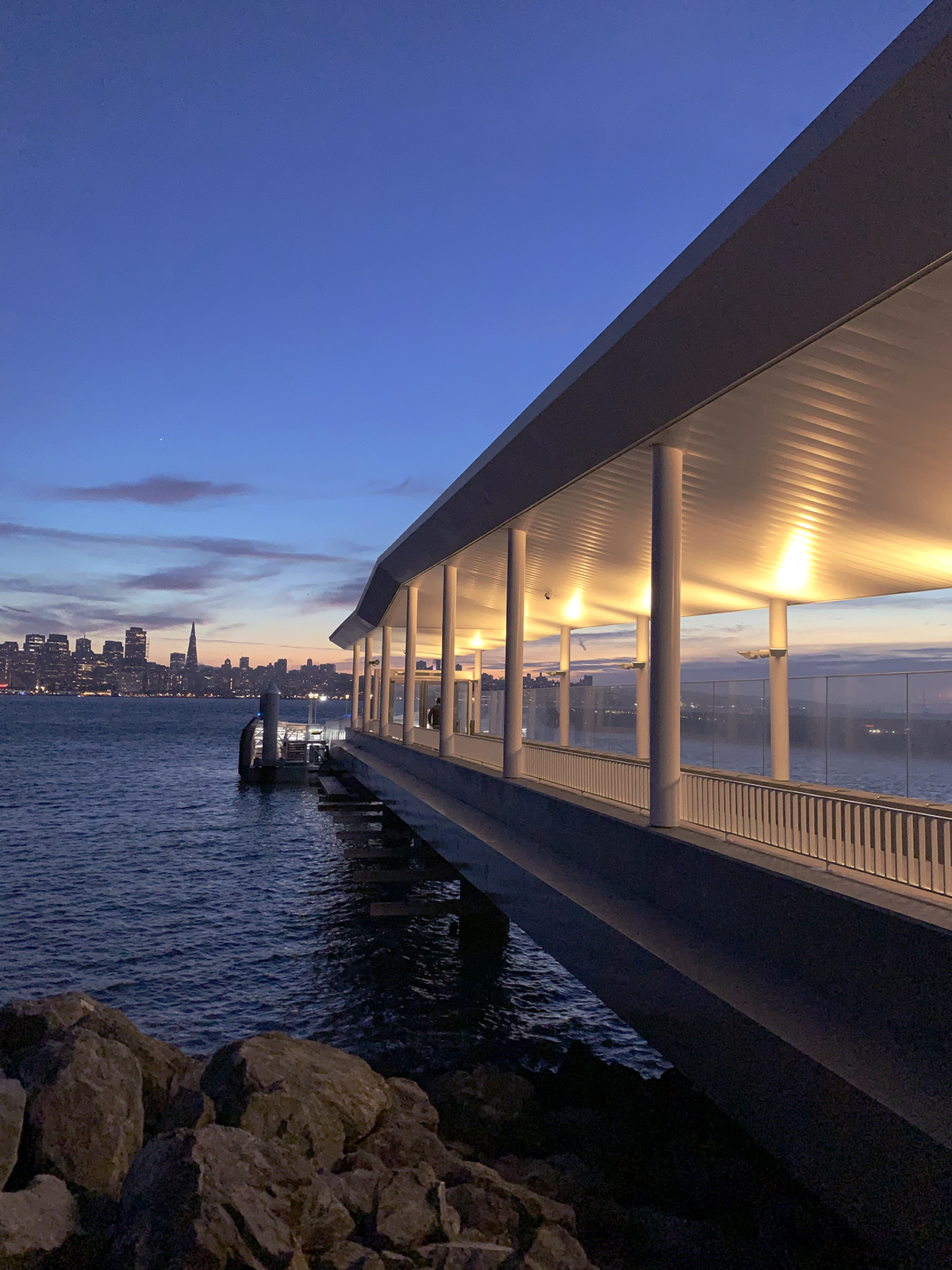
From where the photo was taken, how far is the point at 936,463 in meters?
8.75

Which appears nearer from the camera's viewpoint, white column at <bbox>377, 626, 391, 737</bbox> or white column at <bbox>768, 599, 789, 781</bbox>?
white column at <bbox>768, 599, 789, 781</bbox>

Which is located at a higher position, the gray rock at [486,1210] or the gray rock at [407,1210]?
the gray rock at [407,1210]

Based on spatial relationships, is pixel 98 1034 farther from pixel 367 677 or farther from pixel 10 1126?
pixel 367 677

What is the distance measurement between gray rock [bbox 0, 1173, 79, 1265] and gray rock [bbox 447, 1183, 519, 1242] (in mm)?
2483

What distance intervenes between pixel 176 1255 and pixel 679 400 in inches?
294

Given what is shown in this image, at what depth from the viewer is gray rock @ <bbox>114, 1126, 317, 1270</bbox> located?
4.88m

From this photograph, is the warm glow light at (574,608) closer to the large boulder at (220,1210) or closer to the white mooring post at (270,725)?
the large boulder at (220,1210)

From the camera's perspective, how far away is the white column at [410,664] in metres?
23.8

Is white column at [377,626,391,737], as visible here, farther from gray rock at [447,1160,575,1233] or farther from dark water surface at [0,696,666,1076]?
gray rock at [447,1160,575,1233]

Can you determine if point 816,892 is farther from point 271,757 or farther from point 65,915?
point 271,757

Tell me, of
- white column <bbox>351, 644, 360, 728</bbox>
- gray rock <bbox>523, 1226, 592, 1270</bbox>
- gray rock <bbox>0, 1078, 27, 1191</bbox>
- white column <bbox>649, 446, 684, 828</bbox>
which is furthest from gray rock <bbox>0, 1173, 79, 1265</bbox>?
white column <bbox>351, 644, 360, 728</bbox>

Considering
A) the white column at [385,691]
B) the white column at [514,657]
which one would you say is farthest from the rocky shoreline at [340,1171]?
the white column at [385,691]

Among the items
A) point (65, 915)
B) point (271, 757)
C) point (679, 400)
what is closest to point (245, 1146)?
point (679, 400)

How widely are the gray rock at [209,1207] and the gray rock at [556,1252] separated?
1.45 meters
